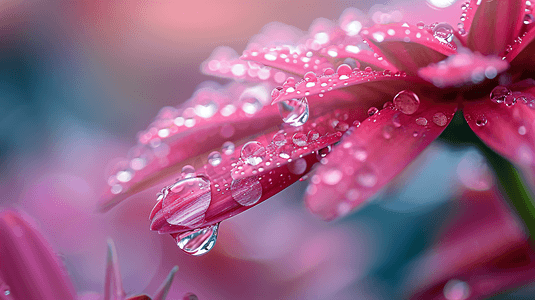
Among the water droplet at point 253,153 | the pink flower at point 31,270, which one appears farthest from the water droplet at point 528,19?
the pink flower at point 31,270

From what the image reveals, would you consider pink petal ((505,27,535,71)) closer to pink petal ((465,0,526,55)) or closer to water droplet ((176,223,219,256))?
pink petal ((465,0,526,55))

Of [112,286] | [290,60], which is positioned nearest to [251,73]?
[290,60]

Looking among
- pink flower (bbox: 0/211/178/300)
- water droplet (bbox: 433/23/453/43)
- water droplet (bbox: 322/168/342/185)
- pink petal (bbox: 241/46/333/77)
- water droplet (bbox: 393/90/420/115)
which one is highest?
pink petal (bbox: 241/46/333/77)

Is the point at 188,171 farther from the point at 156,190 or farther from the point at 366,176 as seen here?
the point at 156,190

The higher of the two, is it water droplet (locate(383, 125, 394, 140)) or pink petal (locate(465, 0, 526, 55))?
pink petal (locate(465, 0, 526, 55))

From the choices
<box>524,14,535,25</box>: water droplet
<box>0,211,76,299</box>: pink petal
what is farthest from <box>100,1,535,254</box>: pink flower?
<box>0,211,76,299</box>: pink petal

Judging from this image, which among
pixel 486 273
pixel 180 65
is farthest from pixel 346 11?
pixel 486 273

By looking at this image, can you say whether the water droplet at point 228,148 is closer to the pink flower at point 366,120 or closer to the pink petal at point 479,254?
the pink flower at point 366,120

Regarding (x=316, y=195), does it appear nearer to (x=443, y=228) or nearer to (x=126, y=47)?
(x=443, y=228)
